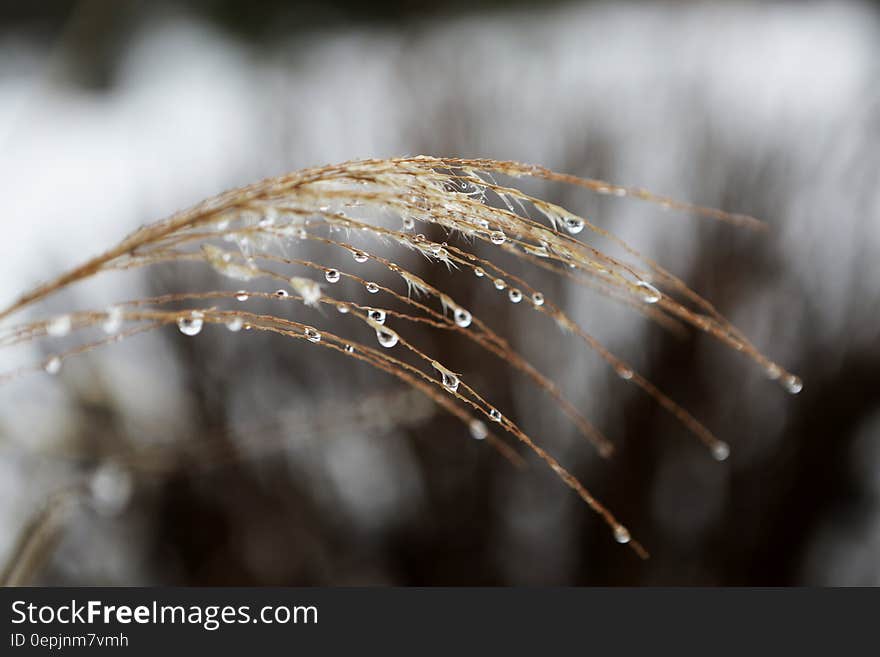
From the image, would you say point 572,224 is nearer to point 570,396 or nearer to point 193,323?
point 193,323

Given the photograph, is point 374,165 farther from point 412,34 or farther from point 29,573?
point 412,34

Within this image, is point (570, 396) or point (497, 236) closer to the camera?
point (497, 236)

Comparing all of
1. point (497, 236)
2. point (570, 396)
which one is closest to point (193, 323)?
point (497, 236)

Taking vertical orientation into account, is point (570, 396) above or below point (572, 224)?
above

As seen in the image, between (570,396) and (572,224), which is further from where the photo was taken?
(570,396)

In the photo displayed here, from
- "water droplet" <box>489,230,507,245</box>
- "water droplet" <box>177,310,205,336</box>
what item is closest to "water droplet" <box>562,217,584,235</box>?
"water droplet" <box>489,230,507,245</box>

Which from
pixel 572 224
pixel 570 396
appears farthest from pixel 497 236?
pixel 570 396

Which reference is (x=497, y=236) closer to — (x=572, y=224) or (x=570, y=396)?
(x=572, y=224)

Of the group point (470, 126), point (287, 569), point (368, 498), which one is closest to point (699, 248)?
point (470, 126)
